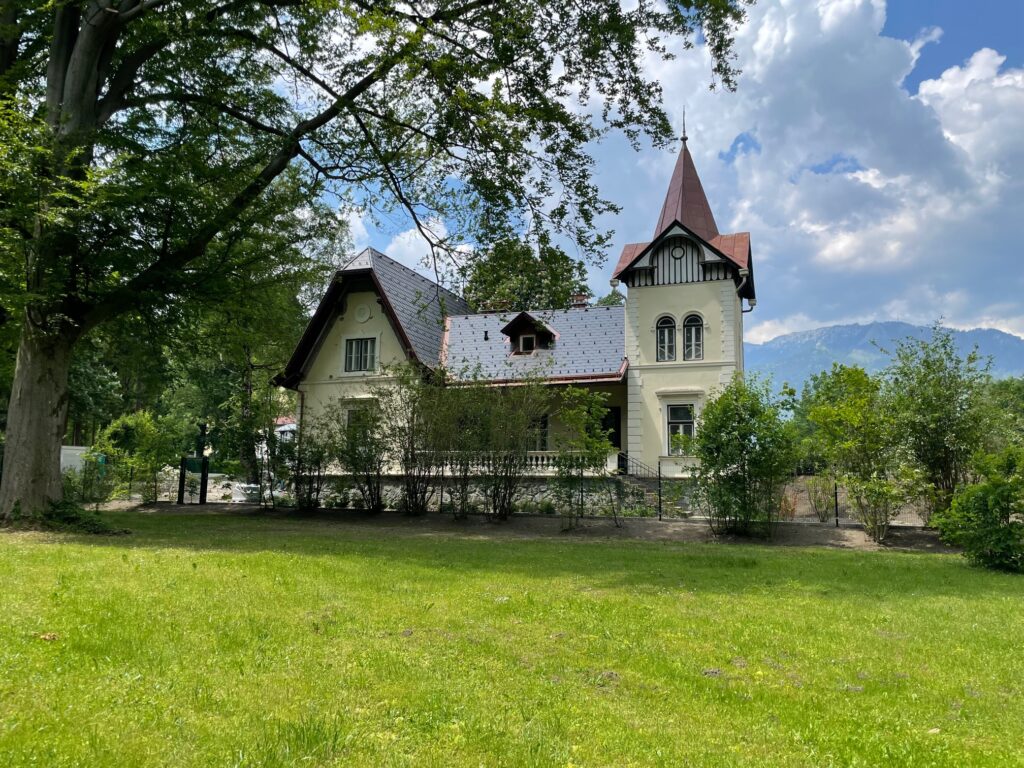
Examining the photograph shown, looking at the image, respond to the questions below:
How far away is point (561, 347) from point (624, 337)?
2658mm

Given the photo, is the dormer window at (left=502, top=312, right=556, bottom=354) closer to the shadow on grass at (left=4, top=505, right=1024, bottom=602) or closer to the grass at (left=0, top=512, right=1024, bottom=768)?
the shadow on grass at (left=4, top=505, right=1024, bottom=602)

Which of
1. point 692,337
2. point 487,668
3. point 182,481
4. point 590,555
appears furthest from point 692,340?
point 487,668

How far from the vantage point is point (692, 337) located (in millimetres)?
25672

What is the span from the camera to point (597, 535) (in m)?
16.0

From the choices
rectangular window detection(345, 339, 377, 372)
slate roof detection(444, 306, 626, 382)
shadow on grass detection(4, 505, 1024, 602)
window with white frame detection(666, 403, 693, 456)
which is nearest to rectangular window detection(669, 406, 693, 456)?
window with white frame detection(666, 403, 693, 456)

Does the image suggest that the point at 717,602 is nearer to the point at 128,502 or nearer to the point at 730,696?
the point at 730,696

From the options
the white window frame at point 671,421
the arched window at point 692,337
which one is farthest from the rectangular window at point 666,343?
the white window frame at point 671,421

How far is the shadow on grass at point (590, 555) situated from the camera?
8914mm

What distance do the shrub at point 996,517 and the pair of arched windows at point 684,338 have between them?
14.1 meters

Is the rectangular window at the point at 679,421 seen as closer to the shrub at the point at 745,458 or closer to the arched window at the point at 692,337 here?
the arched window at the point at 692,337

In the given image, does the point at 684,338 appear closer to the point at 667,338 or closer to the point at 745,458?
the point at 667,338

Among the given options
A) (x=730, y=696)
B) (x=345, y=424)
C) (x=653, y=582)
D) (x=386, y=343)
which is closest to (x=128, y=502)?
(x=345, y=424)

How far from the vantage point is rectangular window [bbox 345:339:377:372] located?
91.6ft

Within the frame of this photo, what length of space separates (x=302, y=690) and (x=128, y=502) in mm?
21530
